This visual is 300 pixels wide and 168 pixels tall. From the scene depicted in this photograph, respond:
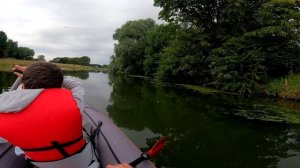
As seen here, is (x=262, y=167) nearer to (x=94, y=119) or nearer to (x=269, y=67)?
(x=94, y=119)

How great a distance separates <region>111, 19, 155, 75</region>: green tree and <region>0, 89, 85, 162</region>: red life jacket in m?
36.4

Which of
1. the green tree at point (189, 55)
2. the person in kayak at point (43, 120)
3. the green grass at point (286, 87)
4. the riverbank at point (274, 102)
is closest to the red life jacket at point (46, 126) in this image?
the person in kayak at point (43, 120)

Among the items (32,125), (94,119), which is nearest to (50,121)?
(32,125)

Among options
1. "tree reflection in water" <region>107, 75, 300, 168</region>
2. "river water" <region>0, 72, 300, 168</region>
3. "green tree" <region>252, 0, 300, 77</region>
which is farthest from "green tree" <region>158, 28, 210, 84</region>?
"river water" <region>0, 72, 300, 168</region>

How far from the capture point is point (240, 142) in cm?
617

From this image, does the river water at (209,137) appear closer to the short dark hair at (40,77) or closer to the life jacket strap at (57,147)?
the life jacket strap at (57,147)

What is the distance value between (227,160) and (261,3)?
1658 centimetres

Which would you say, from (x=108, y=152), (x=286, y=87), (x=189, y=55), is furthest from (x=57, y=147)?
(x=189, y=55)

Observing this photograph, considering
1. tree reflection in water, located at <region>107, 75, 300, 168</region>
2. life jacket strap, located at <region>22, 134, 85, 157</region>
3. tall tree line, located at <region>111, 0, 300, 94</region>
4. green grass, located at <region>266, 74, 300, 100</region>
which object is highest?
tall tree line, located at <region>111, 0, 300, 94</region>

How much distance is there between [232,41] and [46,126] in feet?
57.0

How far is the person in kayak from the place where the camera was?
6.74ft

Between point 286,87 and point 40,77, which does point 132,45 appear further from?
point 40,77

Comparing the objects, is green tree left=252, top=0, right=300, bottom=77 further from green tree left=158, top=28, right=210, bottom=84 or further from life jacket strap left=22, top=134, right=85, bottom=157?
life jacket strap left=22, top=134, right=85, bottom=157

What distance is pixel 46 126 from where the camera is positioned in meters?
2.07
